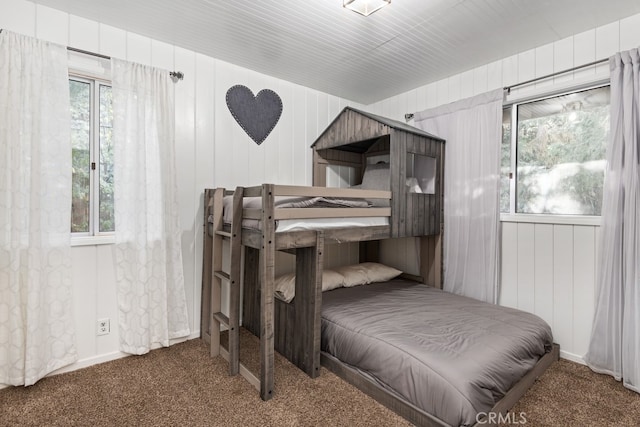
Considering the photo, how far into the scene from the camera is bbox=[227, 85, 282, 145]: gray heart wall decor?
2.86 meters

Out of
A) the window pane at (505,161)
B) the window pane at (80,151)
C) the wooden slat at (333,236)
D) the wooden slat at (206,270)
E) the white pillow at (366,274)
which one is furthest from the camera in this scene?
the white pillow at (366,274)

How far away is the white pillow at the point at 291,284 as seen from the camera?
7.73 ft

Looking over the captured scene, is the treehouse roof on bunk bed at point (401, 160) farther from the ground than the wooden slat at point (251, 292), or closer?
farther from the ground

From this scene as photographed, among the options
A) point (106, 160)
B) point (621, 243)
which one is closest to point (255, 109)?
point (106, 160)

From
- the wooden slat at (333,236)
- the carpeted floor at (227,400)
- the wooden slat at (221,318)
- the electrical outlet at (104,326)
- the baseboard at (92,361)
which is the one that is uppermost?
the wooden slat at (333,236)

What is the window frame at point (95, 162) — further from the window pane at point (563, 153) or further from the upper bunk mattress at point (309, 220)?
the window pane at point (563, 153)

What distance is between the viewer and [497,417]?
5.17 ft

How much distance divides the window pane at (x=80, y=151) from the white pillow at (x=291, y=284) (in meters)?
1.46

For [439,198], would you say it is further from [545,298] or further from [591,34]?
[591,34]

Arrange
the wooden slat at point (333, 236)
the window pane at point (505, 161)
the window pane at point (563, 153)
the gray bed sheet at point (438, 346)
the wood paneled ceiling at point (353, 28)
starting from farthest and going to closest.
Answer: the window pane at point (505, 161) → the window pane at point (563, 153) → the wood paneled ceiling at point (353, 28) → the wooden slat at point (333, 236) → the gray bed sheet at point (438, 346)

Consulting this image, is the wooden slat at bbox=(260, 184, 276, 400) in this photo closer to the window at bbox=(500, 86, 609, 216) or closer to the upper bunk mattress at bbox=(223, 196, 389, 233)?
the upper bunk mattress at bbox=(223, 196, 389, 233)

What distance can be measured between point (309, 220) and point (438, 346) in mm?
1058

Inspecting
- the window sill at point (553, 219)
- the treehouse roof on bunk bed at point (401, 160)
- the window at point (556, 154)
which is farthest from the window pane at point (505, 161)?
the treehouse roof on bunk bed at point (401, 160)

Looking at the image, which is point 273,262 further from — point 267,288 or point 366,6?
point 366,6
